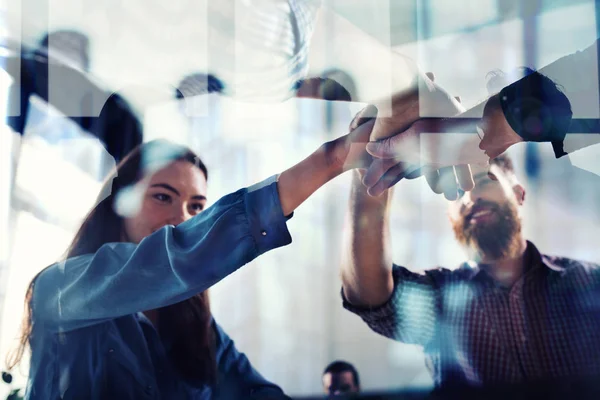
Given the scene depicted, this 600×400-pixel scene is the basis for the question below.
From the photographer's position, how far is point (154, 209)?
106 centimetres

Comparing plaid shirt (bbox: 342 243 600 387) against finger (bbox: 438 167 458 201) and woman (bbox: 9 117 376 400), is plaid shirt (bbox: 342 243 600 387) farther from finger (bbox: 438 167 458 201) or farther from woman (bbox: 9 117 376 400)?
woman (bbox: 9 117 376 400)

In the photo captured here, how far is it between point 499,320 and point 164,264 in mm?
706

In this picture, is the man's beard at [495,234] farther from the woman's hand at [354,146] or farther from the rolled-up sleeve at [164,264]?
the rolled-up sleeve at [164,264]

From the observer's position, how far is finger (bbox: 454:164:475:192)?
3.25 ft

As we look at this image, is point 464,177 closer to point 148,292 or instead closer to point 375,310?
point 375,310

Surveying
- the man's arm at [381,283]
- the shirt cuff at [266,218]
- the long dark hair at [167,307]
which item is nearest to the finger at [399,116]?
the man's arm at [381,283]

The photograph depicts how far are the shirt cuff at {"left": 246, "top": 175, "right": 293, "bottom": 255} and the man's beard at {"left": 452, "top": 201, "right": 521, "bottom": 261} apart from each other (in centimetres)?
40

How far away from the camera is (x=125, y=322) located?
102cm

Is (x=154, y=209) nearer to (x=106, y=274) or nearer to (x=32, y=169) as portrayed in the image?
(x=106, y=274)

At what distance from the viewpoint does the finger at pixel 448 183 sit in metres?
1.01

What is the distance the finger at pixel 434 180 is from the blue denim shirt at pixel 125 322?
1.03ft

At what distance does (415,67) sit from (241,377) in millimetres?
743

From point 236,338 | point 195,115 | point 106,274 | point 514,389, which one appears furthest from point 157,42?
point 514,389

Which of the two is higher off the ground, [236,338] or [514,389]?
[236,338]
